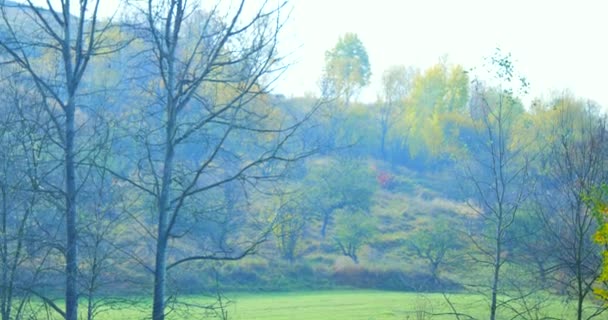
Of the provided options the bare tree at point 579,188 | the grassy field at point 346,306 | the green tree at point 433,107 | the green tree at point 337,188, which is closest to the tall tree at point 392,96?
the green tree at point 433,107

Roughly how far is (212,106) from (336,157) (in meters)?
51.0

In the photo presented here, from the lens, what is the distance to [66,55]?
299 inches

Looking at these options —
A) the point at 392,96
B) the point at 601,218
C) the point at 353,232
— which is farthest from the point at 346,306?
the point at 392,96

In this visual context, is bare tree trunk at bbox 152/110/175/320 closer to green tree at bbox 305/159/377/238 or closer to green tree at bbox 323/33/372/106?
green tree at bbox 305/159/377/238

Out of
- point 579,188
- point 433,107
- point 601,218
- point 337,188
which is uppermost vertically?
point 433,107

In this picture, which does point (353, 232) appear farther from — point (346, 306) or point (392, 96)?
point (392, 96)

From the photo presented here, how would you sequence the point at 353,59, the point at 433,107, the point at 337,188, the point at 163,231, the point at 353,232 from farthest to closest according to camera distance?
the point at 353,59, the point at 433,107, the point at 337,188, the point at 353,232, the point at 163,231

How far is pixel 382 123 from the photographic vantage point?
86.2m

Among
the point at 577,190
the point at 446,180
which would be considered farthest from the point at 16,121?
the point at 446,180

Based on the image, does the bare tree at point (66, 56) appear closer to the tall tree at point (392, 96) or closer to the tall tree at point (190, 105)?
the tall tree at point (190, 105)

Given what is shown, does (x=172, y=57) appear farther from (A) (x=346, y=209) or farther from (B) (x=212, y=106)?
(A) (x=346, y=209)

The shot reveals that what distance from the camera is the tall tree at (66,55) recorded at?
293 inches

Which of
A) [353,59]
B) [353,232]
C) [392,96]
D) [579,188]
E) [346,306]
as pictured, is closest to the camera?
[579,188]

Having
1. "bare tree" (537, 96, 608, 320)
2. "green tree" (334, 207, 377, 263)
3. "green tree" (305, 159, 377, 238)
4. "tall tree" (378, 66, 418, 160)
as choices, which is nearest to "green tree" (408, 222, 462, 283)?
"green tree" (334, 207, 377, 263)
